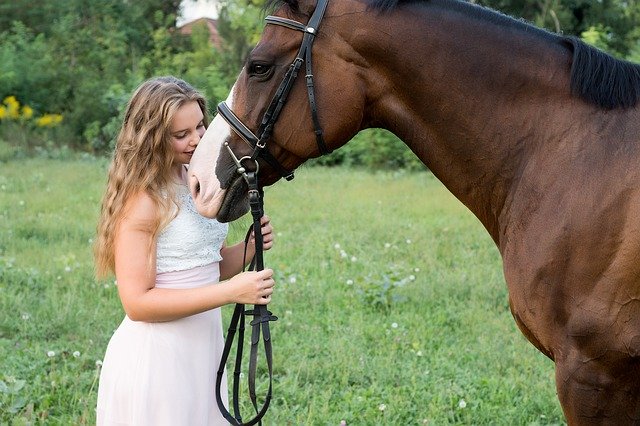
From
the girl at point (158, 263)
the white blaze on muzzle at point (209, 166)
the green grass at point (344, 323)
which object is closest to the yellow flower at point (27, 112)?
the green grass at point (344, 323)

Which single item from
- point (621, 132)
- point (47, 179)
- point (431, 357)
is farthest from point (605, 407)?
point (47, 179)

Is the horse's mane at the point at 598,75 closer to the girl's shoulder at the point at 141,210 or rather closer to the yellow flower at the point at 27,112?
the girl's shoulder at the point at 141,210

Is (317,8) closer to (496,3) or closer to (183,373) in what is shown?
(183,373)

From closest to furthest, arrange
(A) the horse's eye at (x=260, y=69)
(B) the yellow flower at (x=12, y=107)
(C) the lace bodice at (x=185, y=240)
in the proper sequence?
(A) the horse's eye at (x=260, y=69)
(C) the lace bodice at (x=185, y=240)
(B) the yellow flower at (x=12, y=107)

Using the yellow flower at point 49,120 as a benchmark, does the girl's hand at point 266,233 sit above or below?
above

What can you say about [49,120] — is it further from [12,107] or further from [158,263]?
[158,263]

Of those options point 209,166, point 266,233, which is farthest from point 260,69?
point 266,233

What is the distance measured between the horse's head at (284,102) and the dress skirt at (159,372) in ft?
1.61

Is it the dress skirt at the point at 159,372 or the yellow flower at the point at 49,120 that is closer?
the dress skirt at the point at 159,372

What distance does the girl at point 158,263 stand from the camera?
92.4 inches

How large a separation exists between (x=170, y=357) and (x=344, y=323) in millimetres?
2194

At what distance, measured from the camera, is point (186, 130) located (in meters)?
2.43

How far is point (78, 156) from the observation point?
39.6 ft

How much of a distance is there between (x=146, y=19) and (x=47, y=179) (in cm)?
1134
